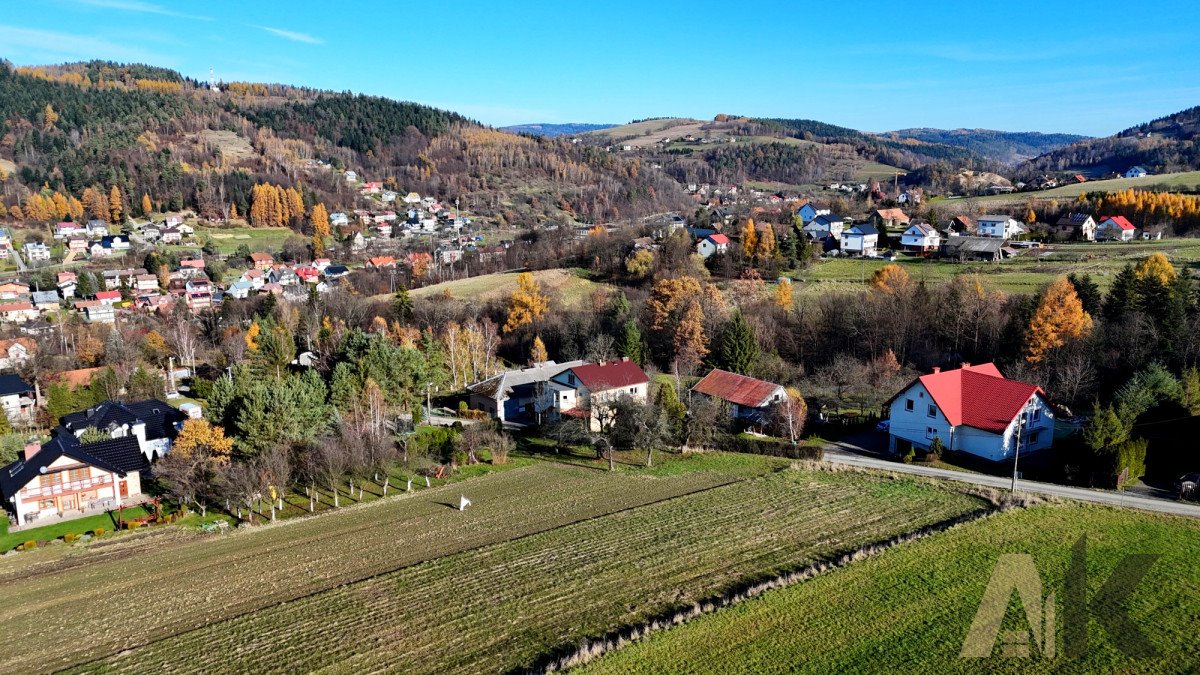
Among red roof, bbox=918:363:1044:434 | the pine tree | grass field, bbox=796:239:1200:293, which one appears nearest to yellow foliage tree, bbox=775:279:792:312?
grass field, bbox=796:239:1200:293

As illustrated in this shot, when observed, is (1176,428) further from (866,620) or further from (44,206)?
(44,206)

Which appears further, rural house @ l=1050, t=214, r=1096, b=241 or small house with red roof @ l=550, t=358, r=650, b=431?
rural house @ l=1050, t=214, r=1096, b=241

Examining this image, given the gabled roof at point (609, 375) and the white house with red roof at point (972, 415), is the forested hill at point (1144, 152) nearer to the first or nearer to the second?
the white house with red roof at point (972, 415)

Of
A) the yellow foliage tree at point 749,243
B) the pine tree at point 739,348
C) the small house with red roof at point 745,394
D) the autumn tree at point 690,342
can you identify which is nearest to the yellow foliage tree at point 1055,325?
the pine tree at point 739,348

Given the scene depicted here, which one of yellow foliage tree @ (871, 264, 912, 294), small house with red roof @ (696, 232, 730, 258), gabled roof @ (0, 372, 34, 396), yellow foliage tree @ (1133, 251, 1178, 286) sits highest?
small house with red roof @ (696, 232, 730, 258)

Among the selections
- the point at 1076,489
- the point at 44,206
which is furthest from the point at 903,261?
the point at 44,206

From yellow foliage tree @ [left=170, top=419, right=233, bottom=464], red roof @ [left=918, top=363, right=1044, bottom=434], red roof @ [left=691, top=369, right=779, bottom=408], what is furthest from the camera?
red roof @ [left=691, top=369, right=779, bottom=408]

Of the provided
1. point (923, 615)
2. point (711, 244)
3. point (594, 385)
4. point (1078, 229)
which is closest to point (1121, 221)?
point (1078, 229)

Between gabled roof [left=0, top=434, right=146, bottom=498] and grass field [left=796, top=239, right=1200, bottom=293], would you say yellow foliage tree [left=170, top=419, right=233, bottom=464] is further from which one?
grass field [left=796, top=239, right=1200, bottom=293]
